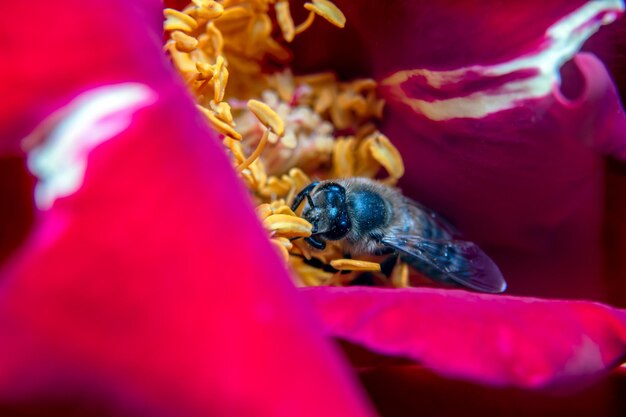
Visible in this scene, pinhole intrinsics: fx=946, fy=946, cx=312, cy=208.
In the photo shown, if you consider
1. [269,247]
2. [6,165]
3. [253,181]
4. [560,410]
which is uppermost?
[253,181]

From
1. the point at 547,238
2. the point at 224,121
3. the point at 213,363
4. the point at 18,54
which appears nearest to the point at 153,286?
the point at 213,363

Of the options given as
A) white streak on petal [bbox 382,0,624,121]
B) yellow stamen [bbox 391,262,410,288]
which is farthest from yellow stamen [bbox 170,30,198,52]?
yellow stamen [bbox 391,262,410,288]

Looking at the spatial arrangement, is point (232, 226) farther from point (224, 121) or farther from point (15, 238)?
point (224, 121)

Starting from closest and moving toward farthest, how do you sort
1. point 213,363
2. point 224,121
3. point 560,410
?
point 213,363, point 560,410, point 224,121

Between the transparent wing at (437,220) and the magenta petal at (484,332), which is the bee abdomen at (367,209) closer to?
the transparent wing at (437,220)

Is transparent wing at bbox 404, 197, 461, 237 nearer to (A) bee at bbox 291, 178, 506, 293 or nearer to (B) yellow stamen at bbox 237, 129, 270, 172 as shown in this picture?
(A) bee at bbox 291, 178, 506, 293

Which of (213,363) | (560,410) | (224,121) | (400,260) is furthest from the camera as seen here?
(400,260)

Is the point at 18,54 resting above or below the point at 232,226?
above
